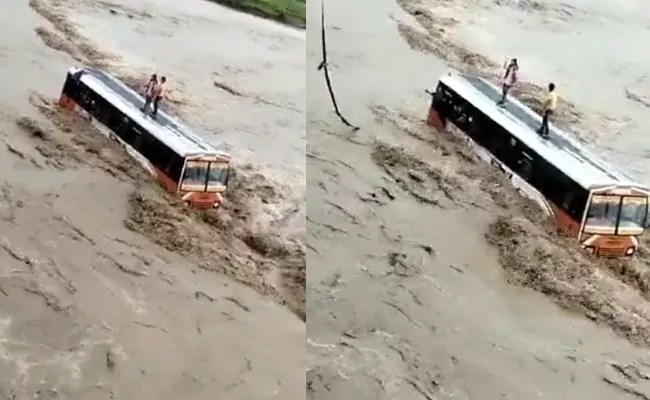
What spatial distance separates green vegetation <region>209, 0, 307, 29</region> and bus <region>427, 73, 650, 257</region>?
0.37 meters

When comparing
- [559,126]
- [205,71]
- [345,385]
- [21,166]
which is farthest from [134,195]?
[559,126]

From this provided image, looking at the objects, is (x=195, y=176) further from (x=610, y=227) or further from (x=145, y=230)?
(x=610, y=227)

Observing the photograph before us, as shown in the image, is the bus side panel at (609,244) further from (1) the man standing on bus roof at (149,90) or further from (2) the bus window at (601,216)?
(1) the man standing on bus roof at (149,90)

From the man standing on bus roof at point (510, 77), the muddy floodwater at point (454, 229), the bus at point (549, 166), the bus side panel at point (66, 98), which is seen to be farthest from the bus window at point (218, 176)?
the man standing on bus roof at point (510, 77)

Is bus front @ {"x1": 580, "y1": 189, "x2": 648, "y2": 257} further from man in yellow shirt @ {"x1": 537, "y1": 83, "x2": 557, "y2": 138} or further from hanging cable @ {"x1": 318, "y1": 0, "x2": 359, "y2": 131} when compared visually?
hanging cable @ {"x1": 318, "y1": 0, "x2": 359, "y2": 131}

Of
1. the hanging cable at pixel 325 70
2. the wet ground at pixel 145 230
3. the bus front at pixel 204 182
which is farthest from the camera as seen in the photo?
the hanging cable at pixel 325 70

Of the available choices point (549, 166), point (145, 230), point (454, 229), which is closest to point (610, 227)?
point (549, 166)

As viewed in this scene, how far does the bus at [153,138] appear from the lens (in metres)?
1.93

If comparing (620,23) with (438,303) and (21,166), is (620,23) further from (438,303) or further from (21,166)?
(21,166)

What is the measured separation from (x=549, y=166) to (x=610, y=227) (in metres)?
0.18

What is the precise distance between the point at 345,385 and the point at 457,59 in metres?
0.79

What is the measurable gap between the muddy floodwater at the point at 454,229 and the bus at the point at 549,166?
32mm

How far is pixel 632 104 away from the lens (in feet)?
6.45

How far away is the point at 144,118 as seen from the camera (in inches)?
77.9
